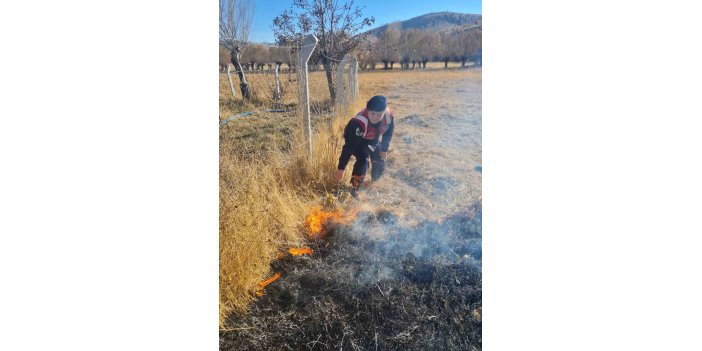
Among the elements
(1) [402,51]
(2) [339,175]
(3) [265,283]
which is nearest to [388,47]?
(1) [402,51]

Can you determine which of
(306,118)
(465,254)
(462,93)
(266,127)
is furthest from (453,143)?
(266,127)

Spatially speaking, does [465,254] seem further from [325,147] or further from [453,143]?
[325,147]

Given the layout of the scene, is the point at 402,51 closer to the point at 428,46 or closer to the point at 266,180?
the point at 428,46

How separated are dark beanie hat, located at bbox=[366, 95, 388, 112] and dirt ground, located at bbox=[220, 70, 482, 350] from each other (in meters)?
0.05

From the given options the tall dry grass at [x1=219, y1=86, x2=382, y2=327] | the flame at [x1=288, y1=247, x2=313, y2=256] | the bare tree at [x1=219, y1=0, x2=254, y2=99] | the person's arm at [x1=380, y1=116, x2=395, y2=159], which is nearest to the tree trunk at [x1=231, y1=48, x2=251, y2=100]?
the bare tree at [x1=219, y1=0, x2=254, y2=99]

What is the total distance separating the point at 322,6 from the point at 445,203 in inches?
61.5

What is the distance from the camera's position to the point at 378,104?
3.17m

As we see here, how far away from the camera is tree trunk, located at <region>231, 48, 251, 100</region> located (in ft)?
10.9

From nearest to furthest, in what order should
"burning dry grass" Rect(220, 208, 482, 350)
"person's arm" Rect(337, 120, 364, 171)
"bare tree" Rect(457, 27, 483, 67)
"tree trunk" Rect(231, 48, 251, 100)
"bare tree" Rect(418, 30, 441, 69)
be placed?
"burning dry grass" Rect(220, 208, 482, 350) < "bare tree" Rect(457, 27, 483, 67) < "bare tree" Rect(418, 30, 441, 69) < "person's arm" Rect(337, 120, 364, 171) < "tree trunk" Rect(231, 48, 251, 100)

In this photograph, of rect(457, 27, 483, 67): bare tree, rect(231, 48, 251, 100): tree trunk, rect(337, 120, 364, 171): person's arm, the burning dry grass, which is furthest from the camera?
rect(231, 48, 251, 100): tree trunk

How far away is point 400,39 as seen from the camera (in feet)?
10.4

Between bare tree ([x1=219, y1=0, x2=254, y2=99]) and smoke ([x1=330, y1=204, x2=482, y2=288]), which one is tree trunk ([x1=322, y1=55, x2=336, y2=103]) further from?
smoke ([x1=330, y1=204, x2=482, y2=288])

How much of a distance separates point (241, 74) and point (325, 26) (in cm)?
73

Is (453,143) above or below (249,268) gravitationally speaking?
above
